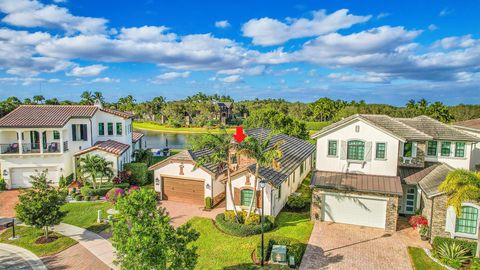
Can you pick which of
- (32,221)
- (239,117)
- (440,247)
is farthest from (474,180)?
(239,117)

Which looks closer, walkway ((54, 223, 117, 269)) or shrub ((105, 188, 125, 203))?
walkway ((54, 223, 117, 269))

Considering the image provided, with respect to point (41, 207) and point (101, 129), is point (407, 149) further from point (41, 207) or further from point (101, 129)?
point (101, 129)

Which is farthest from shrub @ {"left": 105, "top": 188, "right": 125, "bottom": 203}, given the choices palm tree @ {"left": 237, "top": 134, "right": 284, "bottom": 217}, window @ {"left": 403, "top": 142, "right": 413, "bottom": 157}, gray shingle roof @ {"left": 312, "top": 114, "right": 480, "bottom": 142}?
window @ {"left": 403, "top": 142, "right": 413, "bottom": 157}

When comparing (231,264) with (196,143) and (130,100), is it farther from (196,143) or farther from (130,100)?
(130,100)

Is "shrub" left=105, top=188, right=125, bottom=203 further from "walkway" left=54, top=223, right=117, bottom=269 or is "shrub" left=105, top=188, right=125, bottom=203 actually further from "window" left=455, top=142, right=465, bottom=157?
"window" left=455, top=142, right=465, bottom=157

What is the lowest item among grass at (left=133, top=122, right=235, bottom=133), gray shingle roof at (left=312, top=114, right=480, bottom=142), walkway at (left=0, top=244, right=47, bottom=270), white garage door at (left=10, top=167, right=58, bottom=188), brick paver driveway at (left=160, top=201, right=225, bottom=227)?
walkway at (left=0, top=244, right=47, bottom=270)

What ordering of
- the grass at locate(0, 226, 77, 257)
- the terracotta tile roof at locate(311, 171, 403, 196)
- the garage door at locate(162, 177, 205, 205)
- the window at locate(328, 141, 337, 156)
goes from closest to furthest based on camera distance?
the grass at locate(0, 226, 77, 257) → the terracotta tile roof at locate(311, 171, 403, 196) → the window at locate(328, 141, 337, 156) → the garage door at locate(162, 177, 205, 205)

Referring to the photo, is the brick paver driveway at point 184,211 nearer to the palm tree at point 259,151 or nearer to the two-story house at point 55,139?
the palm tree at point 259,151

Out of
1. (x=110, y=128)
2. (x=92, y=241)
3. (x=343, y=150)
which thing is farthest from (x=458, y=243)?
(x=110, y=128)
